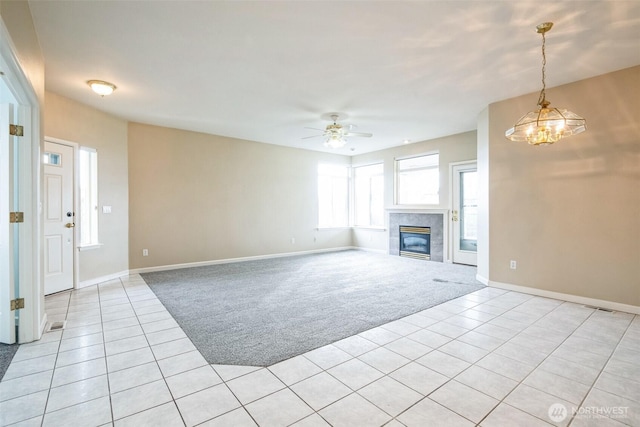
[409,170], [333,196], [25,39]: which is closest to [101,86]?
[25,39]

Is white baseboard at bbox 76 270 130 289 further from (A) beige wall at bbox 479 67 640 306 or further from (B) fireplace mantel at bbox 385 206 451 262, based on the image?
(A) beige wall at bbox 479 67 640 306

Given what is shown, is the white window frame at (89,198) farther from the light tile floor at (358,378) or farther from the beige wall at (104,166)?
the light tile floor at (358,378)

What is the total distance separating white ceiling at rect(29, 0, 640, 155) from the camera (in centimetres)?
250

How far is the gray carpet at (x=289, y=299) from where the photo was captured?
279 centimetres

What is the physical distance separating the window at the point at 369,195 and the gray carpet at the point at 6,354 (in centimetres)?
736

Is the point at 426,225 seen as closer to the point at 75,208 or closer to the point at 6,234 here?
the point at 75,208

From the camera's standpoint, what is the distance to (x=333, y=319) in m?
3.35

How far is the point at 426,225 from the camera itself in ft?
23.6

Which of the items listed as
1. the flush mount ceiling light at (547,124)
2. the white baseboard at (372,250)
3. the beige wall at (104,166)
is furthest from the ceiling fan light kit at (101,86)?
the white baseboard at (372,250)

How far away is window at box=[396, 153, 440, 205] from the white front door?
6.80 m

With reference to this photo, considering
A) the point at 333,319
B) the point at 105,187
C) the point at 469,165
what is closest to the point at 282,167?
the point at 105,187

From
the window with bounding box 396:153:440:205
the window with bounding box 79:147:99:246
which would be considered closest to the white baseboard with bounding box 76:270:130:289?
the window with bounding box 79:147:99:246

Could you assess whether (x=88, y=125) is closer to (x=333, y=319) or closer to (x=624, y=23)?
(x=333, y=319)

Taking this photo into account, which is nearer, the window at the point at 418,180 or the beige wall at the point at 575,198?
the beige wall at the point at 575,198
